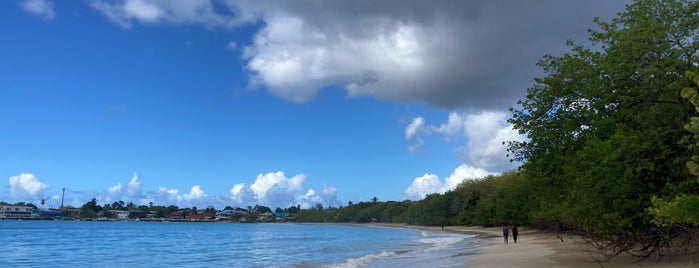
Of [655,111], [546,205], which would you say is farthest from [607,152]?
[546,205]

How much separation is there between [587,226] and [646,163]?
113 inches

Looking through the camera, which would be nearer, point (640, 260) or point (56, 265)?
point (640, 260)

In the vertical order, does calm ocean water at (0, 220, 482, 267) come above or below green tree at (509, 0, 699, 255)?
below

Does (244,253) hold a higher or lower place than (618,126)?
lower

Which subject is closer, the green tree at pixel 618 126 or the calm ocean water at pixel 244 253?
the green tree at pixel 618 126

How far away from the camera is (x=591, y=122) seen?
65.3ft

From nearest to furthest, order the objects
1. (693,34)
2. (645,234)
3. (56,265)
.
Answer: (645,234), (693,34), (56,265)

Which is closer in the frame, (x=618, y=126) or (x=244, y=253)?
(x=618, y=126)

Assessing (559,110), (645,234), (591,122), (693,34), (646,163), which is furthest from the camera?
(559,110)

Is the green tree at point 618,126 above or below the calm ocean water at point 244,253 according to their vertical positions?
above

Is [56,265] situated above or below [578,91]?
below

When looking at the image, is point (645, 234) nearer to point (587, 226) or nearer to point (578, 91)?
point (587, 226)

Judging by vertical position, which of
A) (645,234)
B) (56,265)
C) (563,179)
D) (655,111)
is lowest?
(56,265)

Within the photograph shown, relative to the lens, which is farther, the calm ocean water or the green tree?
the calm ocean water
